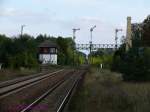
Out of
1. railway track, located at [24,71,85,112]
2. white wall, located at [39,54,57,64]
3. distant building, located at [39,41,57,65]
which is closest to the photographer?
railway track, located at [24,71,85,112]

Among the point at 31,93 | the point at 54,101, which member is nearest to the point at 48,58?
the point at 31,93

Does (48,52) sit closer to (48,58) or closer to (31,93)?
(48,58)

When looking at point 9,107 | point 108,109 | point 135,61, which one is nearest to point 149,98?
point 108,109

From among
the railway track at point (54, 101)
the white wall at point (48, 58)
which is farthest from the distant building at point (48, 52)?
the railway track at point (54, 101)

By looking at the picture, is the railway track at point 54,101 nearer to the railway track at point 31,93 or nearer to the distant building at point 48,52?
the railway track at point 31,93

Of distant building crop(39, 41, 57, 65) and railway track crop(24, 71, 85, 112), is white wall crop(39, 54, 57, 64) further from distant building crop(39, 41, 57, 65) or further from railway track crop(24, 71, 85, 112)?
railway track crop(24, 71, 85, 112)

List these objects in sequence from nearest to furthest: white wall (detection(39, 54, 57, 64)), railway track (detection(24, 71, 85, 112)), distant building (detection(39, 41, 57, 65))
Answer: railway track (detection(24, 71, 85, 112)) → white wall (detection(39, 54, 57, 64)) → distant building (detection(39, 41, 57, 65))

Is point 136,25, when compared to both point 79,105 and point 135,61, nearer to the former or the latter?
point 135,61

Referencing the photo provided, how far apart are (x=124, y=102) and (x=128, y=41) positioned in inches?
1574

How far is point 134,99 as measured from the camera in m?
20.3

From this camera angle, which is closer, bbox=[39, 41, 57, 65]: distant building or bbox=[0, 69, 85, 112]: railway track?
bbox=[0, 69, 85, 112]: railway track

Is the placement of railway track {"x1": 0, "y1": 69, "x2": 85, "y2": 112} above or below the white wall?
below

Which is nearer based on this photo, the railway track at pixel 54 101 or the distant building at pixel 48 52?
the railway track at pixel 54 101

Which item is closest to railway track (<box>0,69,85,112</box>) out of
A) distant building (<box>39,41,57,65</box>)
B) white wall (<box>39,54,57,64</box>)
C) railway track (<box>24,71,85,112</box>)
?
railway track (<box>24,71,85,112</box>)
